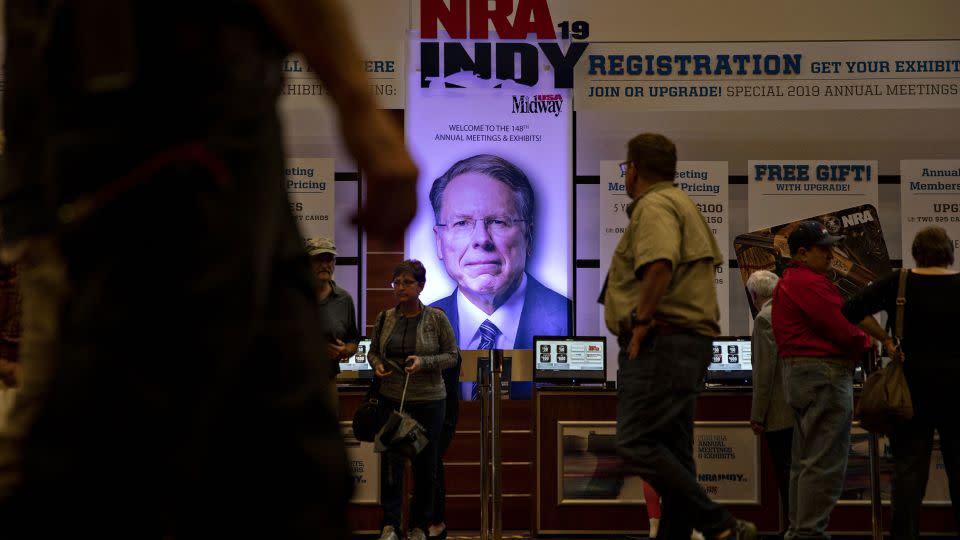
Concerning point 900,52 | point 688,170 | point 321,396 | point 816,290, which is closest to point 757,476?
point 816,290

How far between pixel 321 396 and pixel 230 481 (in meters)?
0.12

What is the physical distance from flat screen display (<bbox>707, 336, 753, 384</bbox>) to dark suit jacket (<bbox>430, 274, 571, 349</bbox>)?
2294 mm

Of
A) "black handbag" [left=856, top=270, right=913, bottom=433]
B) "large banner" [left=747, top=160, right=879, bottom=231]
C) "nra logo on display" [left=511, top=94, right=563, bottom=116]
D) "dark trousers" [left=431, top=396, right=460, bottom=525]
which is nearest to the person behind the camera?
"black handbag" [left=856, top=270, right=913, bottom=433]

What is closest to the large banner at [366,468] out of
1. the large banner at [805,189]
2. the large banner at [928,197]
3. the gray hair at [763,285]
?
the gray hair at [763,285]

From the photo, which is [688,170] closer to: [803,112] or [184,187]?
[803,112]

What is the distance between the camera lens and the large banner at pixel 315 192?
34.8 feet

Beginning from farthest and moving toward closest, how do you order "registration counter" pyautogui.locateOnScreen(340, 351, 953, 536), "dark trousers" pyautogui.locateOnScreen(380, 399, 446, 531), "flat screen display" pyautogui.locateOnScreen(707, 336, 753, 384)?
1. "flat screen display" pyautogui.locateOnScreen(707, 336, 753, 384)
2. "registration counter" pyautogui.locateOnScreen(340, 351, 953, 536)
3. "dark trousers" pyautogui.locateOnScreen(380, 399, 446, 531)

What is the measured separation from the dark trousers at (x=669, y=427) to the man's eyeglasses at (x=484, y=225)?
21.3ft

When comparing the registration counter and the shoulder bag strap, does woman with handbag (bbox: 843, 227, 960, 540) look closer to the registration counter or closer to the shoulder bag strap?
the shoulder bag strap

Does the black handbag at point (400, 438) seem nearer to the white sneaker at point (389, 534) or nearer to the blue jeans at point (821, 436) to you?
the white sneaker at point (389, 534)

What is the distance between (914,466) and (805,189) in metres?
5.96

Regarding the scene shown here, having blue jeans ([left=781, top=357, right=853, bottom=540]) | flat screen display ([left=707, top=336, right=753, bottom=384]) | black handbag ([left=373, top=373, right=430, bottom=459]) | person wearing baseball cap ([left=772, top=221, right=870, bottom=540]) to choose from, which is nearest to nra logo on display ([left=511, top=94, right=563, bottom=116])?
flat screen display ([left=707, top=336, right=753, bottom=384])

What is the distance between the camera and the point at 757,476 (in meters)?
7.78

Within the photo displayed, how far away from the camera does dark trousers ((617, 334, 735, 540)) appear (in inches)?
158
